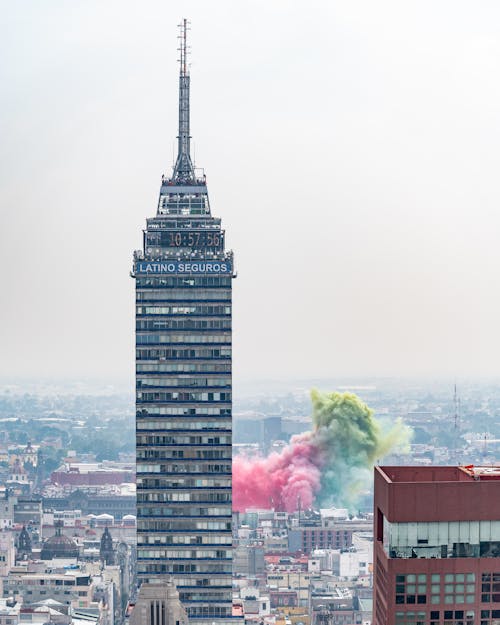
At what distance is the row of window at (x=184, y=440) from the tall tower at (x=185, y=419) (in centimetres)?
5

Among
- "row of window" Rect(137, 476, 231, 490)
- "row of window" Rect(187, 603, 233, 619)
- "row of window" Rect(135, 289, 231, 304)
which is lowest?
"row of window" Rect(187, 603, 233, 619)

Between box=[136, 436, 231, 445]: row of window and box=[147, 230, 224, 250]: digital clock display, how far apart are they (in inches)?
354

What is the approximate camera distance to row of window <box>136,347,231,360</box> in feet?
225

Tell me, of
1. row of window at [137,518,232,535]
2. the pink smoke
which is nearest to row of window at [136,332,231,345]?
row of window at [137,518,232,535]

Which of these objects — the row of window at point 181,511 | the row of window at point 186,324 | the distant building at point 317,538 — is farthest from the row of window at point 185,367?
the distant building at point 317,538

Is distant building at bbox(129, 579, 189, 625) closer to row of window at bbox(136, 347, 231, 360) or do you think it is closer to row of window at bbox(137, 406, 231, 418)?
row of window at bbox(137, 406, 231, 418)

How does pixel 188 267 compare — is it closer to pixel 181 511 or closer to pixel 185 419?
pixel 185 419

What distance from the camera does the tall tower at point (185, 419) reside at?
67625 mm

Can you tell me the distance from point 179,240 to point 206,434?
9.20 meters

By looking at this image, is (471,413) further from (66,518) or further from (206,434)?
(206,434)

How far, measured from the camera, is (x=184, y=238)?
7044cm

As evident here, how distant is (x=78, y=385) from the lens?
144 metres

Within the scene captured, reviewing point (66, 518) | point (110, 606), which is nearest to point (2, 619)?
point (110, 606)

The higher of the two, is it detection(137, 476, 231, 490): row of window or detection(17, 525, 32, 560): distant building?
detection(137, 476, 231, 490): row of window
